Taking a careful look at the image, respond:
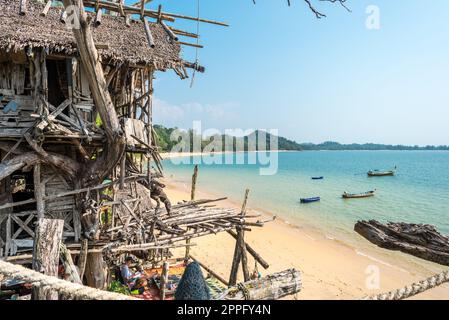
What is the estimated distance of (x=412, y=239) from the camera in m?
3.46

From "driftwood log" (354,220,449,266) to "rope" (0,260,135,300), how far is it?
2.87 meters

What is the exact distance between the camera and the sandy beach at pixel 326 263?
15.1 metres

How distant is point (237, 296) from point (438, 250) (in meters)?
2.64

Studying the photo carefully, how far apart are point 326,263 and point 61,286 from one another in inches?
718

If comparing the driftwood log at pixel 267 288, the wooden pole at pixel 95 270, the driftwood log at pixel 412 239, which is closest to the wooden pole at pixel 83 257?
the wooden pole at pixel 95 270

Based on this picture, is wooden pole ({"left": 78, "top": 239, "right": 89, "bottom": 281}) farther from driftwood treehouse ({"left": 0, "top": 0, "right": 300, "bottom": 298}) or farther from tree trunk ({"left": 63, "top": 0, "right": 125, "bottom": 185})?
tree trunk ({"left": 63, "top": 0, "right": 125, "bottom": 185})

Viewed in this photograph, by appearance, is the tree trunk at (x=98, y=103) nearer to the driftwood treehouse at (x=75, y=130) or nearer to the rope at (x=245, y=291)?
the driftwood treehouse at (x=75, y=130)

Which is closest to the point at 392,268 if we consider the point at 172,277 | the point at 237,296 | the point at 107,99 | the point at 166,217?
the point at 172,277

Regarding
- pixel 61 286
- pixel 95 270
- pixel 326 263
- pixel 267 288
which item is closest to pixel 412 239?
pixel 267 288

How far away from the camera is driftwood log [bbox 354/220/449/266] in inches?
125

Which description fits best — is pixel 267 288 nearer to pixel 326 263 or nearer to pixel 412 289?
pixel 412 289

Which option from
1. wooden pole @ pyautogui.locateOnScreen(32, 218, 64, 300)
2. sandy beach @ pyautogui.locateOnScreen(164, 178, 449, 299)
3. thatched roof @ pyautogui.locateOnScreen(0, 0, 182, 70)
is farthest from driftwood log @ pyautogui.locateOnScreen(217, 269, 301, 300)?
sandy beach @ pyautogui.locateOnScreen(164, 178, 449, 299)

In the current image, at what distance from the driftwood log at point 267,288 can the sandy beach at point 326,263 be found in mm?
8177
